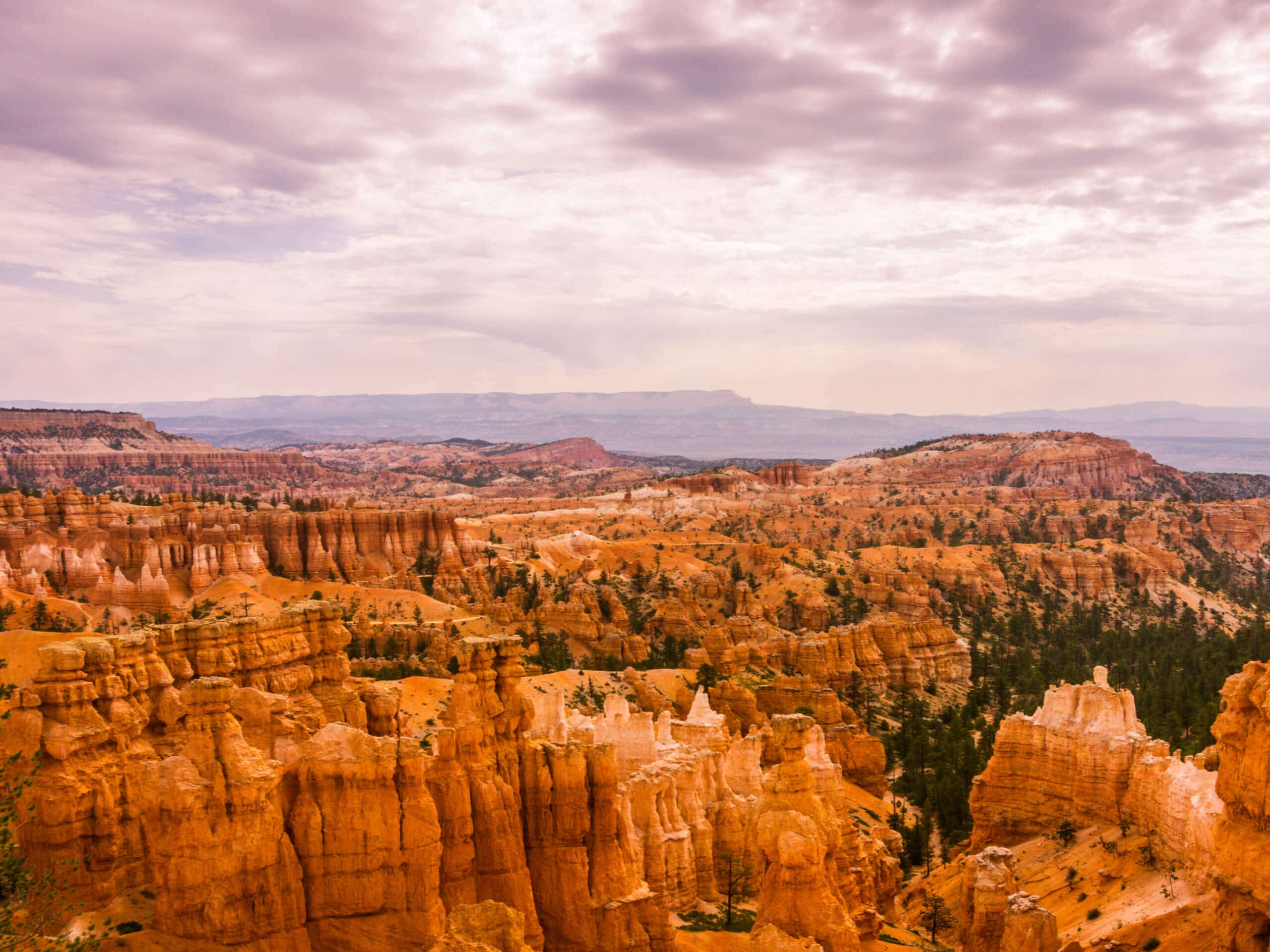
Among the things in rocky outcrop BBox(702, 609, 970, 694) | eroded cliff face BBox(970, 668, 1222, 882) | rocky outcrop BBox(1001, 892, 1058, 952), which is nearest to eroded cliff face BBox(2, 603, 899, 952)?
rocky outcrop BBox(1001, 892, 1058, 952)

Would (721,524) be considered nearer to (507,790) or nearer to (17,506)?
(17,506)

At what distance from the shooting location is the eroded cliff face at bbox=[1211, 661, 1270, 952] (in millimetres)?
18719

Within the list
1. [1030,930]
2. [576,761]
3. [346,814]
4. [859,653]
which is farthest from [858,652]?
[346,814]

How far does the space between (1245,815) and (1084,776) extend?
51.6 feet

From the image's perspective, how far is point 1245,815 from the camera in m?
19.4

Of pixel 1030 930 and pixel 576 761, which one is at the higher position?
pixel 576 761

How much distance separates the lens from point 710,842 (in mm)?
30719

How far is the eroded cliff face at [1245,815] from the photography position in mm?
18719

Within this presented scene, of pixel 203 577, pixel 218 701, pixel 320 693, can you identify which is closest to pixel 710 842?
pixel 320 693

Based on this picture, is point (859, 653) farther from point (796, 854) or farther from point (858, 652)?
point (796, 854)

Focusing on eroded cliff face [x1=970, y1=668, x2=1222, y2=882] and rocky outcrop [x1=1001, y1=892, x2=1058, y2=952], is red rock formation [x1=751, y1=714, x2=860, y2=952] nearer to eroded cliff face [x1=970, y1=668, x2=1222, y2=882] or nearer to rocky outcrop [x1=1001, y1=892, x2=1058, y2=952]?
rocky outcrop [x1=1001, y1=892, x2=1058, y2=952]

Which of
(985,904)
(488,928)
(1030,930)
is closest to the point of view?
(488,928)

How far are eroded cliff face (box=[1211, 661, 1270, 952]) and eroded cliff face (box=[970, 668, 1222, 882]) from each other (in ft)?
24.2

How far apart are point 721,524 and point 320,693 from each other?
115 m
